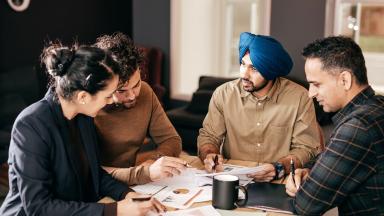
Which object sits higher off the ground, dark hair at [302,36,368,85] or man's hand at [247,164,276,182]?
dark hair at [302,36,368,85]

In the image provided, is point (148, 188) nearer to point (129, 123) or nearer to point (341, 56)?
point (129, 123)

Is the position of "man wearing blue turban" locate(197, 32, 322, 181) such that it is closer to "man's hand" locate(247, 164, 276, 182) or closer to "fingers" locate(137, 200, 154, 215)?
"man's hand" locate(247, 164, 276, 182)

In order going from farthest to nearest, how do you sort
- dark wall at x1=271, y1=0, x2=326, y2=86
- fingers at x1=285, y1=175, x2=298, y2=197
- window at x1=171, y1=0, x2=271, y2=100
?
window at x1=171, y1=0, x2=271, y2=100
dark wall at x1=271, y1=0, x2=326, y2=86
fingers at x1=285, y1=175, x2=298, y2=197

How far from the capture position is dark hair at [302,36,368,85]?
1.67 meters

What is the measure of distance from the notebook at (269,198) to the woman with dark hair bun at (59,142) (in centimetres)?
36

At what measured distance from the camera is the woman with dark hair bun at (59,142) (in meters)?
1.55

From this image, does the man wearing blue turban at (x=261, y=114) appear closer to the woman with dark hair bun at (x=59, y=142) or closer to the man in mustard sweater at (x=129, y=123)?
the man in mustard sweater at (x=129, y=123)

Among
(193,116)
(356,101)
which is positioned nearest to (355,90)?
(356,101)

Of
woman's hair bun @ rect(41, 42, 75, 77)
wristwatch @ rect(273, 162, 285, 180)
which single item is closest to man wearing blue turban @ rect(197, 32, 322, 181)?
wristwatch @ rect(273, 162, 285, 180)

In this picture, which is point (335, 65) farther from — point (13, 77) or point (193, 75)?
point (193, 75)

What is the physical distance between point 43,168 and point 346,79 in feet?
3.39

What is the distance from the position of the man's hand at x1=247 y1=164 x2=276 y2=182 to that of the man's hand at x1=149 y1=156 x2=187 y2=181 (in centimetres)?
31

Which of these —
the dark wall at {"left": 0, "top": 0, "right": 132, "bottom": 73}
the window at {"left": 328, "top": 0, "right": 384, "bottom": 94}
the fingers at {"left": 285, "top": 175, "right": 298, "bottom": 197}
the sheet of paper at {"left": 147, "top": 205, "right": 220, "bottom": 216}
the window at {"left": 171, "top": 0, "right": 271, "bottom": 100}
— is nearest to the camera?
the sheet of paper at {"left": 147, "top": 205, "right": 220, "bottom": 216}

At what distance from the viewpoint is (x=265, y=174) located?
2.00 metres
